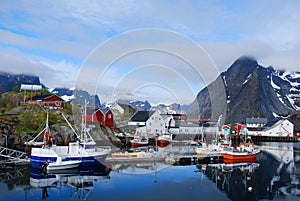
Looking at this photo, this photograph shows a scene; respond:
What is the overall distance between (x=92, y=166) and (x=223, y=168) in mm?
10312

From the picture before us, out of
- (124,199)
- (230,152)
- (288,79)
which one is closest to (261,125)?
(230,152)

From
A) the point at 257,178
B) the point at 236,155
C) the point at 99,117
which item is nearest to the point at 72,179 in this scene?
the point at 257,178

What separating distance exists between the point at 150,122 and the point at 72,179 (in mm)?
32547

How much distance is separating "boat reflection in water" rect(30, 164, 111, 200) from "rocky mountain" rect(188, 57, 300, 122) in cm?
4759

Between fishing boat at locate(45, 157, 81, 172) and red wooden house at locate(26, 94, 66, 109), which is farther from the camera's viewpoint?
red wooden house at locate(26, 94, 66, 109)

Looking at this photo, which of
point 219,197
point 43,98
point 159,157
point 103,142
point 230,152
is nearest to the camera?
point 219,197

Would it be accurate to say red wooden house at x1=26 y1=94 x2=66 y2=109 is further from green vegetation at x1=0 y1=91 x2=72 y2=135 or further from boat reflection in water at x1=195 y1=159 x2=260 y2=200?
boat reflection in water at x1=195 y1=159 x2=260 y2=200

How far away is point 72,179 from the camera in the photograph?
1764 cm

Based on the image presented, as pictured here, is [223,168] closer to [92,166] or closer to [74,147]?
[92,166]

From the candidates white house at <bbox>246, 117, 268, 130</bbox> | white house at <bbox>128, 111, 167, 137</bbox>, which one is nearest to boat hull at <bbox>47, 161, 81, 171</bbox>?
white house at <bbox>128, 111, 167, 137</bbox>

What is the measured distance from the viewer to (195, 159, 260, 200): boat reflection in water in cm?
1615

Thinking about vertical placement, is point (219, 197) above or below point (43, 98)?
below

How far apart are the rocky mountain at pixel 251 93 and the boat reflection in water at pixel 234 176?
40.9 meters

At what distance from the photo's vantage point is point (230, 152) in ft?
89.2
